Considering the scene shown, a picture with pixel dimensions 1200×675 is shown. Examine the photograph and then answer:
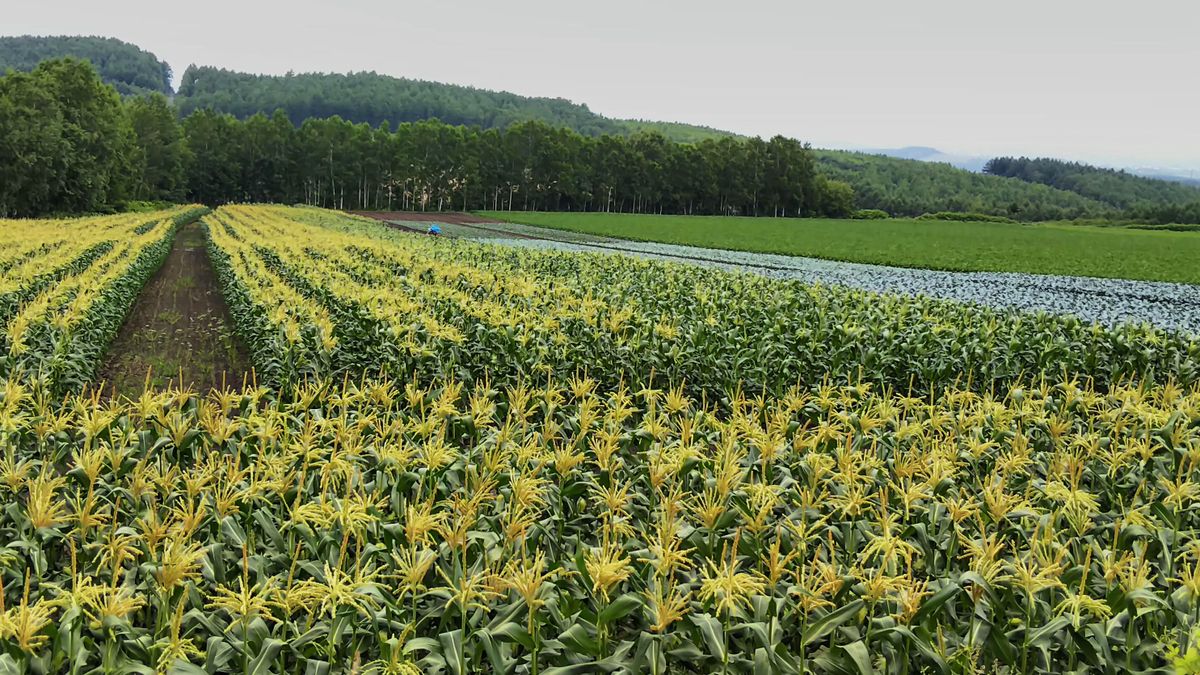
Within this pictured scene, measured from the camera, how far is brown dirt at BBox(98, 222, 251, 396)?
1040 cm

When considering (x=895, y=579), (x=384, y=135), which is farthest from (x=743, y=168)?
(x=895, y=579)

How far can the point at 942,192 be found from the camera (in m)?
150

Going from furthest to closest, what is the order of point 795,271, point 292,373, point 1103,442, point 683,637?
point 795,271 → point 292,373 → point 1103,442 → point 683,637

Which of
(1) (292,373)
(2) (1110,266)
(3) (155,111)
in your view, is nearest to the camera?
(1) (292,373)

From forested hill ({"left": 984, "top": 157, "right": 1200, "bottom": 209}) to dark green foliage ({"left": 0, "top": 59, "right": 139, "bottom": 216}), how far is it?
164 m

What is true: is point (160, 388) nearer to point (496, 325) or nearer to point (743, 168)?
point (496, 325)

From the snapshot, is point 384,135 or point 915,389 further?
point 384,135

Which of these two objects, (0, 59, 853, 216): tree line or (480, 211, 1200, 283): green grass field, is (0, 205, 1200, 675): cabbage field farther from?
(0, 59, 853, 216): tree line

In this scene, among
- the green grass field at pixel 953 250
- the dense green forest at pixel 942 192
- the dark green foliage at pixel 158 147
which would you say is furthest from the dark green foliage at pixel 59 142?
the dense green forest at pixel 942 192

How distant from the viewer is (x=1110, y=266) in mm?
32094

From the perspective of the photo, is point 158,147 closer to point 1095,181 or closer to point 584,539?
point 584,539

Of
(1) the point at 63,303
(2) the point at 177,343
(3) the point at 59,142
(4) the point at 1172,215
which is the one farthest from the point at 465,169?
(4) the point at 1172,215

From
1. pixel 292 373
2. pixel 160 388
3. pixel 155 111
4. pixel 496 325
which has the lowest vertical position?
pixel 160 388

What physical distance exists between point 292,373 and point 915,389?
301 inches
